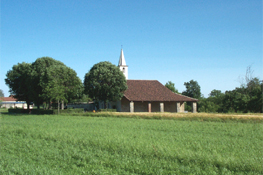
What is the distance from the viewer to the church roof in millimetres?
43969

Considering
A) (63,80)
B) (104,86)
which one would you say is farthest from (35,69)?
(104,86)

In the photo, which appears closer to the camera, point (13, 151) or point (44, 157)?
point (44, 157)

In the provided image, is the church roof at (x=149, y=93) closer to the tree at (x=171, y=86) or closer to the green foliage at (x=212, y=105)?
the green foliage at (x=212, y=105)

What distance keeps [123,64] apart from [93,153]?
49.8 meters

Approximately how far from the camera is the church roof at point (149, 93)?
4397cm

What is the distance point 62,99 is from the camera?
41.0 m

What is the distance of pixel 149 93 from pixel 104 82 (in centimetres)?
1010

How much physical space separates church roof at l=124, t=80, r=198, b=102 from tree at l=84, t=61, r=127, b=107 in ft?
10.5

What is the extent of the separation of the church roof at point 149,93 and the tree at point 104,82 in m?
3.20

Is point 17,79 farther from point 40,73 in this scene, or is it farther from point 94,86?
point 94,86

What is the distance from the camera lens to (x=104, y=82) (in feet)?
134

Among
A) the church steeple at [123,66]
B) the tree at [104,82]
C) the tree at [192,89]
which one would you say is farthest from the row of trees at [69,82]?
the tree at [192,89]

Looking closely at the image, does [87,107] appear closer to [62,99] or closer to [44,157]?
[62,99]

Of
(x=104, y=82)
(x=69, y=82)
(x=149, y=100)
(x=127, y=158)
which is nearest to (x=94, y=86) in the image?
(x=104, y=82)
